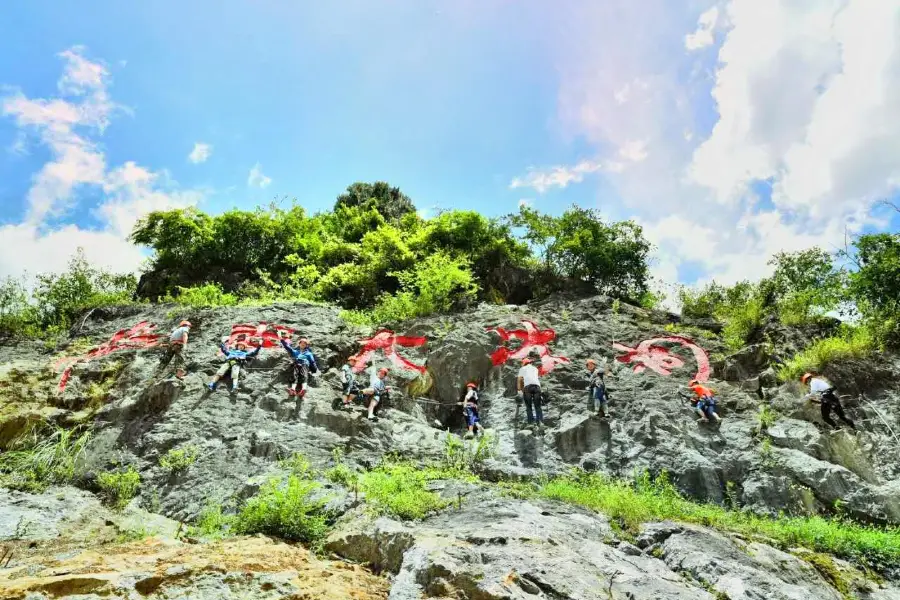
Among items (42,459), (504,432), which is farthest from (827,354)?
(42,459)

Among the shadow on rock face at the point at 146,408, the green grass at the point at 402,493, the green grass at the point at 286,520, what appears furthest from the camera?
the shadow on rock face at the point at 146,408

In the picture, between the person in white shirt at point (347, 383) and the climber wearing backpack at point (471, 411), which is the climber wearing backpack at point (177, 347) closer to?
the person in white shirt at point (347, 383)

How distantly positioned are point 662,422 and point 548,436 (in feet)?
8.12

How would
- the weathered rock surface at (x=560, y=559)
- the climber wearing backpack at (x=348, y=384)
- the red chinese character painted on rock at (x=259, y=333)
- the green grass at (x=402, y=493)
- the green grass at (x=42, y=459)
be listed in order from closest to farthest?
the weathered rock surface at (x=560, y=559)
the green grass at (x=402, y=493)
the green grass at (x=42, y=459)
the climber wearing backpack at (x=348, y=384)
the red chinese character painted on rock at (x=259, y=333)

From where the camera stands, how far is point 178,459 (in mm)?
9844

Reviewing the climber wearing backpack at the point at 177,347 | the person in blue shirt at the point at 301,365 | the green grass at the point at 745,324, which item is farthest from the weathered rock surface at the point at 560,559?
the green grass at the point at 745,324

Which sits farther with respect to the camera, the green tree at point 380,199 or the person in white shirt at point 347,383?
the green tree at point 380,199

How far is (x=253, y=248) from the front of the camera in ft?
78.7

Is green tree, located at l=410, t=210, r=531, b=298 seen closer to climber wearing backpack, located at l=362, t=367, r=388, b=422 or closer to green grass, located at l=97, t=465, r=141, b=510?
climber wearing backpack, located at l=362, t=367, r=388, b=422

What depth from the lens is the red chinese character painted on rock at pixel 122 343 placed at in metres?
13.7

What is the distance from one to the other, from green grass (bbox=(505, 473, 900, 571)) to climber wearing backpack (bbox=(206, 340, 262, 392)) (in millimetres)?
6885

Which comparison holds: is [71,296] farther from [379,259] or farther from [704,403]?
[704,403]

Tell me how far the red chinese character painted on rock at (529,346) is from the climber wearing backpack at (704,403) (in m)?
3.21

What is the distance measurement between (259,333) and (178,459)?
5369mm
